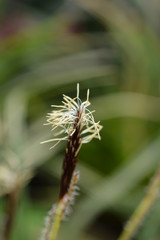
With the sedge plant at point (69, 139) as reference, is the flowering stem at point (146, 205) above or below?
below

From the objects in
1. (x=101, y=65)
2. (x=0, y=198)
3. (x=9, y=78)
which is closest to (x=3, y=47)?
(x=9, y=78)

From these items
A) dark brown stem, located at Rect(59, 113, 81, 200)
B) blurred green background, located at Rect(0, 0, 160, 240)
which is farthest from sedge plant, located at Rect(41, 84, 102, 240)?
blurred green background, located at Rect(0, 0, 160, 240)

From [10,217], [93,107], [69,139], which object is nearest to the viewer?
[69,139]

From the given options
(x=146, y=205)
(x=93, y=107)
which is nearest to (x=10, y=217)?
(x=146, y=205)

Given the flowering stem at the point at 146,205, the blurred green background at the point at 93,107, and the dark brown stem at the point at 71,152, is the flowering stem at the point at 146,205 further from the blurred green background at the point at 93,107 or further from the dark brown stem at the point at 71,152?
the blurred green background at the point at 93,107

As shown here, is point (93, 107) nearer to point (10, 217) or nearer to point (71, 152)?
point (10, 217)

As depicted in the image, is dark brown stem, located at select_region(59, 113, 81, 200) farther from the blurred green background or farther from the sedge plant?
the blurred green background

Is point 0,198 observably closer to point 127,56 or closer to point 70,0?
point 127,56

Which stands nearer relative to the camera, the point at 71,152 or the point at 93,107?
the point at 71,152

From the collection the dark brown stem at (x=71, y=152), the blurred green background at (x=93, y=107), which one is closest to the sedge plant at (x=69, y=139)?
the dark brown stem at (x=71, y=152)
